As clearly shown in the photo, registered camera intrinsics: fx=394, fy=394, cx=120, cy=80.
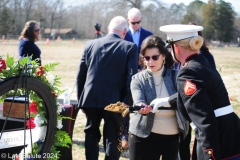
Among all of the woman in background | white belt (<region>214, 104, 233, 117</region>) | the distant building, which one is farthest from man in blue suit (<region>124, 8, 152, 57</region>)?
the distant building

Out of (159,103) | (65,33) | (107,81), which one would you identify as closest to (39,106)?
(159,103)

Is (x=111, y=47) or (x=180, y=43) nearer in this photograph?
(x=180, y=43)

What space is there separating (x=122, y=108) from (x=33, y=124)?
0.88m

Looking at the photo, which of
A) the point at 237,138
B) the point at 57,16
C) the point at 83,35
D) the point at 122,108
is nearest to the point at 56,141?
the point at 122,108

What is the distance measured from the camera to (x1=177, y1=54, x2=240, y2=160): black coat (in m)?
2.39

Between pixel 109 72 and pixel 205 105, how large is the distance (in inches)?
84.1

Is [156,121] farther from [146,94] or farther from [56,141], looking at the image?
[56,141]

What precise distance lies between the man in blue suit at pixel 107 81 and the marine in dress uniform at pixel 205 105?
1.80 m

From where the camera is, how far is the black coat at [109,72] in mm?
4418

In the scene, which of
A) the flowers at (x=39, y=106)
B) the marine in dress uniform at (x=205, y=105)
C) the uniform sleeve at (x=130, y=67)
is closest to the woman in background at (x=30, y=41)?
the uniform sleeve at (x=130, y=67)

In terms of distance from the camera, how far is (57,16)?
8262cm

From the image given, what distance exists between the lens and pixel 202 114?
2.39m

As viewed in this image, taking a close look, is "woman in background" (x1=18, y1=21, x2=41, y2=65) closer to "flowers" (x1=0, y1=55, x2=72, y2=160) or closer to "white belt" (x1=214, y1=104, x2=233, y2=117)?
"flowers" (x1=0, y1=55, x2=72, y2=160)

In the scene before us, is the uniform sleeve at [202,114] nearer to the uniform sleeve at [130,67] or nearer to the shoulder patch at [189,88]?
the shoulder patch at [189,88]
